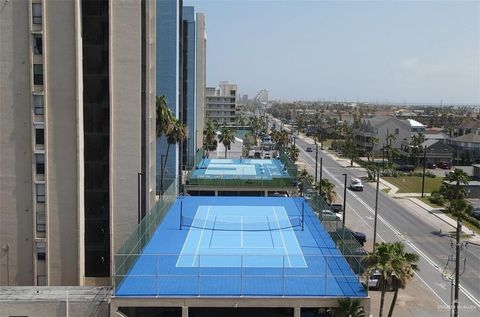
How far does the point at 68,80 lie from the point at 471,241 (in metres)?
43.5

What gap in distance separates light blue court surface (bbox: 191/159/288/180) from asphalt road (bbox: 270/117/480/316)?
11373mm

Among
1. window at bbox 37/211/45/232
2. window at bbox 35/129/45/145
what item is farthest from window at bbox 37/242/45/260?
window at bbox 35/129/45/145

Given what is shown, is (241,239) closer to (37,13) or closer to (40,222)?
(40,222)

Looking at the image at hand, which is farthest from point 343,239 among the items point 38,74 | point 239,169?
point 239,169

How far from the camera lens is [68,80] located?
38594mm

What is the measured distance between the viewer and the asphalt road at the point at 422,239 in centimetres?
4347

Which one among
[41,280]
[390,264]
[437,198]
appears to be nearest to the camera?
[390,264]

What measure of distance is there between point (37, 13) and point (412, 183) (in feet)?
254

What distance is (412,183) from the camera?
100562mm

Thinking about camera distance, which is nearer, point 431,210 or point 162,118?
point 162,118

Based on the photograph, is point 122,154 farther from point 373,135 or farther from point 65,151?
point 373,135

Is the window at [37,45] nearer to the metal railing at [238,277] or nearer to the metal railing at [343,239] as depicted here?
the metal railing at [238,277]

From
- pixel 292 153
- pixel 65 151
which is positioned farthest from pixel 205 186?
pixel 292 153

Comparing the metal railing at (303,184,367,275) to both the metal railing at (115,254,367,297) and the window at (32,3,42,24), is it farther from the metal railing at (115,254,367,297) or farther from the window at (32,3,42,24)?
the window at (32,3,42,24)
